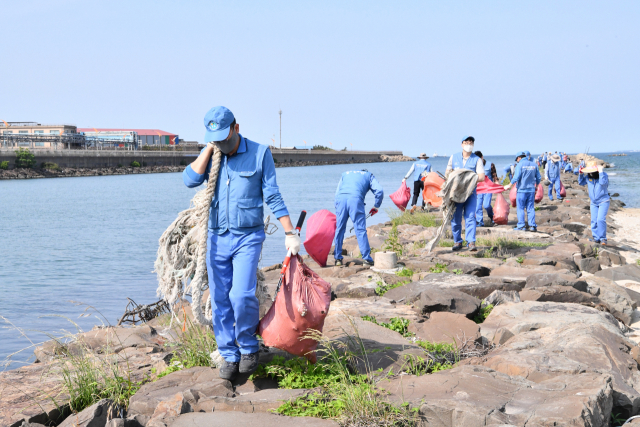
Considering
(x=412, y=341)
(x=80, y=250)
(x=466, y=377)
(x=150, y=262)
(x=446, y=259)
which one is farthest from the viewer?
(x=80, y=250)

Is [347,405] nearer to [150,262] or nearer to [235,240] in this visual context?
[235,240]

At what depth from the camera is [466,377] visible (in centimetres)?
425

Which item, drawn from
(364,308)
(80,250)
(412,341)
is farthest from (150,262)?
(412,341)

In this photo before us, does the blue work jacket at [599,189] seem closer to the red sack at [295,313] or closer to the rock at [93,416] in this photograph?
the red sack at [295,313]

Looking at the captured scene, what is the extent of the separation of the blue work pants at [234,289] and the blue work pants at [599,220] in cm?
1011

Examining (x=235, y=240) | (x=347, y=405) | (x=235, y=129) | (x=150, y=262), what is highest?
(x=235, y=129)

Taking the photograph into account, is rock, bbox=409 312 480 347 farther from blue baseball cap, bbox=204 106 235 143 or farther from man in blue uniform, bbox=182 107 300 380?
blue baseball cap, bbox=204 106 235 143

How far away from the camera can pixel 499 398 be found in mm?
3898

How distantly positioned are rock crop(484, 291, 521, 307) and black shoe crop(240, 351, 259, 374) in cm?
352

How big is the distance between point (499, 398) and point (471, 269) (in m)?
4.62

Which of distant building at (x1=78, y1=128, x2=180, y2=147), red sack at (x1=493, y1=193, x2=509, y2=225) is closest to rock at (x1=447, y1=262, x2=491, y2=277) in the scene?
red sack at (x1=493, y1=193, x2=509, y2=225)

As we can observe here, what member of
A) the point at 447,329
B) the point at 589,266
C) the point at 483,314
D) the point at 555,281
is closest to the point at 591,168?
the point at 589,266

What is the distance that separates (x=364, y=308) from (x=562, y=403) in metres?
3.19

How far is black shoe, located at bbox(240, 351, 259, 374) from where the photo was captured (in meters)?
4.38
